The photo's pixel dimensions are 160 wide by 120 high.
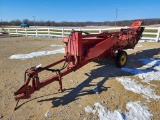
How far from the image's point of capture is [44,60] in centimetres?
796

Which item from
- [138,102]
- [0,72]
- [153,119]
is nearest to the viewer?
[153,119]

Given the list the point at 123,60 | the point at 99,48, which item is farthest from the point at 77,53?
the point at 123,60

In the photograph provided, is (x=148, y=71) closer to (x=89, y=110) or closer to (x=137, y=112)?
(x=137, y=112)

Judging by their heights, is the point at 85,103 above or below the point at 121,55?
below

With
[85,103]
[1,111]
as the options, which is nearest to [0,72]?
[1,111]

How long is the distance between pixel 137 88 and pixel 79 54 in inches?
74.3

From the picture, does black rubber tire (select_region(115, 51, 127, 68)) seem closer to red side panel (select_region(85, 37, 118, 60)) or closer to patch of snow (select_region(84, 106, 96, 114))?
red side panel (select_region(85, 37, 118, 60))

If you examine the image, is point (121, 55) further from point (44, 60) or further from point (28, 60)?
point (28, 60)

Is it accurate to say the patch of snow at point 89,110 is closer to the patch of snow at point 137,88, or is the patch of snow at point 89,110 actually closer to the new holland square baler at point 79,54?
the new holland square baler at point 79,54

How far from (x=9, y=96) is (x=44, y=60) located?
3630 mm

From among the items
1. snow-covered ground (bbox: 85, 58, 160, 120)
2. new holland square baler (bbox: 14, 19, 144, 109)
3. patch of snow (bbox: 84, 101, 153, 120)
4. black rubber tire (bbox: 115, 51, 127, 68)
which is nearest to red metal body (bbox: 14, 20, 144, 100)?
new holland square baler (bbox: 14, 19, 144, 109)

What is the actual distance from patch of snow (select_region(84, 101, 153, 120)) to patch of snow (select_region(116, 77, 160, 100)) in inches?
22.9

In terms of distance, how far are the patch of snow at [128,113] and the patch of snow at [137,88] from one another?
1.91 ft

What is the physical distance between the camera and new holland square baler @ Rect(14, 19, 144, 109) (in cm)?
374
